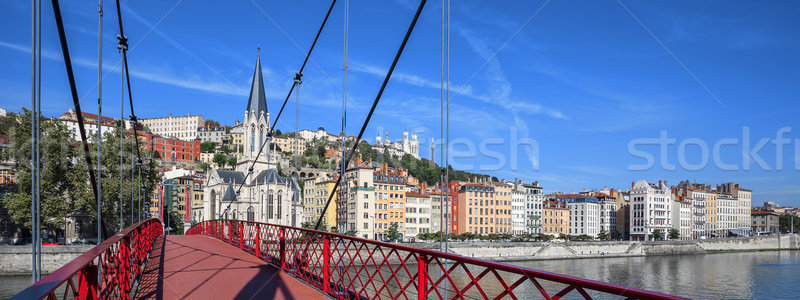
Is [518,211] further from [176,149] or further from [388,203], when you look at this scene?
[176,149]

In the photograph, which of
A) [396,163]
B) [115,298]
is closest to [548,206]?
[396,163]

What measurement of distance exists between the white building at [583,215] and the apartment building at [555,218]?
1.21 metres

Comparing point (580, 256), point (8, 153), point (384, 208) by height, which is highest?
point (8, 153)

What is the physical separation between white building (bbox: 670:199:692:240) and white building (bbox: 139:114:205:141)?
103m

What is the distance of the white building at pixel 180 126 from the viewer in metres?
132

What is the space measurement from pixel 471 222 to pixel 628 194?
128 ft

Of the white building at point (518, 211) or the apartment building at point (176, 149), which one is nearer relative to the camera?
the white building at point (518, 211)

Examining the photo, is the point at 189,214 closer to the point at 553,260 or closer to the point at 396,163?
the point at 553,260

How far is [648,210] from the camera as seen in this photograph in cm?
8219

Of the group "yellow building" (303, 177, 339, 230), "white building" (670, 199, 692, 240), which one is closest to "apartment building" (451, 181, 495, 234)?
"yellow building" (303, 177, 339, 230)

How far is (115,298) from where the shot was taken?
5297 millimetres

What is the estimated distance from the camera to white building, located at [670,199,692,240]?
285ft

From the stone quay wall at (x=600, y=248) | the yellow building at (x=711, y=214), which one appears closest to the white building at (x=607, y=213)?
the stone quay wall at (x=600, y=248)

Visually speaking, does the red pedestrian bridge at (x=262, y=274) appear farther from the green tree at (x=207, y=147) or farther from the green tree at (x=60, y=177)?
the green tree at (x=207, y=147)
